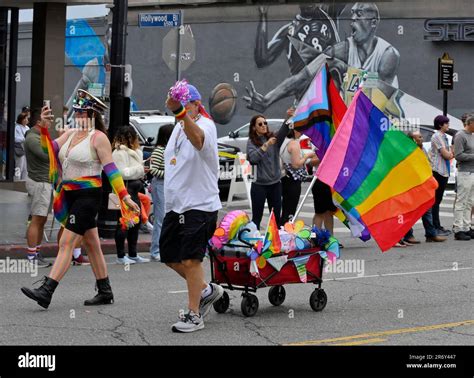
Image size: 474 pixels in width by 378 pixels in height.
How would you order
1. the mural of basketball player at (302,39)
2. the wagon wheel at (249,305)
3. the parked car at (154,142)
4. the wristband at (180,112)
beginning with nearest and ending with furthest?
the wristband at (180,112) < the wagon wheel at (249,305) < the parked car at (154,142) < the mural of basketball player at (302,39)

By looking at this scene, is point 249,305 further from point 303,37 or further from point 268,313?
point 303,37

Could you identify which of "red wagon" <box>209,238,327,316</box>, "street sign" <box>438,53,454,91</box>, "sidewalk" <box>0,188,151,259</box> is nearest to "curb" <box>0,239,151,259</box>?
"sidewalk" <box>0,188,151,259</box>

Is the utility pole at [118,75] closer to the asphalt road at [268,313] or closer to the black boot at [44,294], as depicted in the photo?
the asphalt road at [268,313]

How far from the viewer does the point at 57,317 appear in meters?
9.83

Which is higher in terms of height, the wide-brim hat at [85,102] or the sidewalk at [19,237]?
the wide-brim hat at [85,102]

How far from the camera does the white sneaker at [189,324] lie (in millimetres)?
9094

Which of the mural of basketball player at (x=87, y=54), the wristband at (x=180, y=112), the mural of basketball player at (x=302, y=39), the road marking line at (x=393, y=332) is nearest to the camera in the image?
the wristband at (x=180, y=112)

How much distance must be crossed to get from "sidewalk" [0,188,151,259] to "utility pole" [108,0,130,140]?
1709 mm

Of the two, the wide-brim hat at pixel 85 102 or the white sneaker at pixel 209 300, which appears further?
the wide-brim hat at pixel 85 102

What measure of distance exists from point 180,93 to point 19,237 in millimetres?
7219

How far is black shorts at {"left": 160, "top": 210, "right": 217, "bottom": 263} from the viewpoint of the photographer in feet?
30.1

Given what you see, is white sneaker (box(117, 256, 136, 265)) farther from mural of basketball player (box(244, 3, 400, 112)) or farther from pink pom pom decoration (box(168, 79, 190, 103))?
mural of basketball player (box(244, 3, 400, 112))

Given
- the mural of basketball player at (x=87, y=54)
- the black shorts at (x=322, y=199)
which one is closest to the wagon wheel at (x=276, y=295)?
the black shorts at (x=322, y=199)
